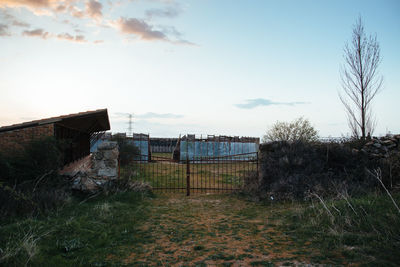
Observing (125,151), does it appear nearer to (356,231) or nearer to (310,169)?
(310,169)

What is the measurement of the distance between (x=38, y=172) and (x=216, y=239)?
19.4 feet

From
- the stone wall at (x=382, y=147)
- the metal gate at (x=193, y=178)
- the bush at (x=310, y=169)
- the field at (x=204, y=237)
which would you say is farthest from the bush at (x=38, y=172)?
the stone wall at (x=382, y=147)

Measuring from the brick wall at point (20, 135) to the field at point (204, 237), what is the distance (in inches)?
116

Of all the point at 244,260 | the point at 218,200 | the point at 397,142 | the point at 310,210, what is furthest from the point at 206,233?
the point at 397,142

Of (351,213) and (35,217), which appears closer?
(351,213)

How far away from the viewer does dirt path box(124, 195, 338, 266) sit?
4148 millimetres

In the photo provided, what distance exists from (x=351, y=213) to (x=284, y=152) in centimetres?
468

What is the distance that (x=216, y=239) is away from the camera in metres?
5.17

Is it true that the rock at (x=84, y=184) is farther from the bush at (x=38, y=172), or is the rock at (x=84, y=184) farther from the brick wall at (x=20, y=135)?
the brick wall at (x=20, y=135)

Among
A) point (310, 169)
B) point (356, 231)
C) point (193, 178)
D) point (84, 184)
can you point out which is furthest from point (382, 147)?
point (84, 184)

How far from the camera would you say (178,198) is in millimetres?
9570

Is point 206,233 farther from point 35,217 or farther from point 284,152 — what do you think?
point 284,152

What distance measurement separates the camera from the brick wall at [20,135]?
865 centimetres

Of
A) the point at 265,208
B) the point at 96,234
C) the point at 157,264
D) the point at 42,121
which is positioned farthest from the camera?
the point at 42,121
